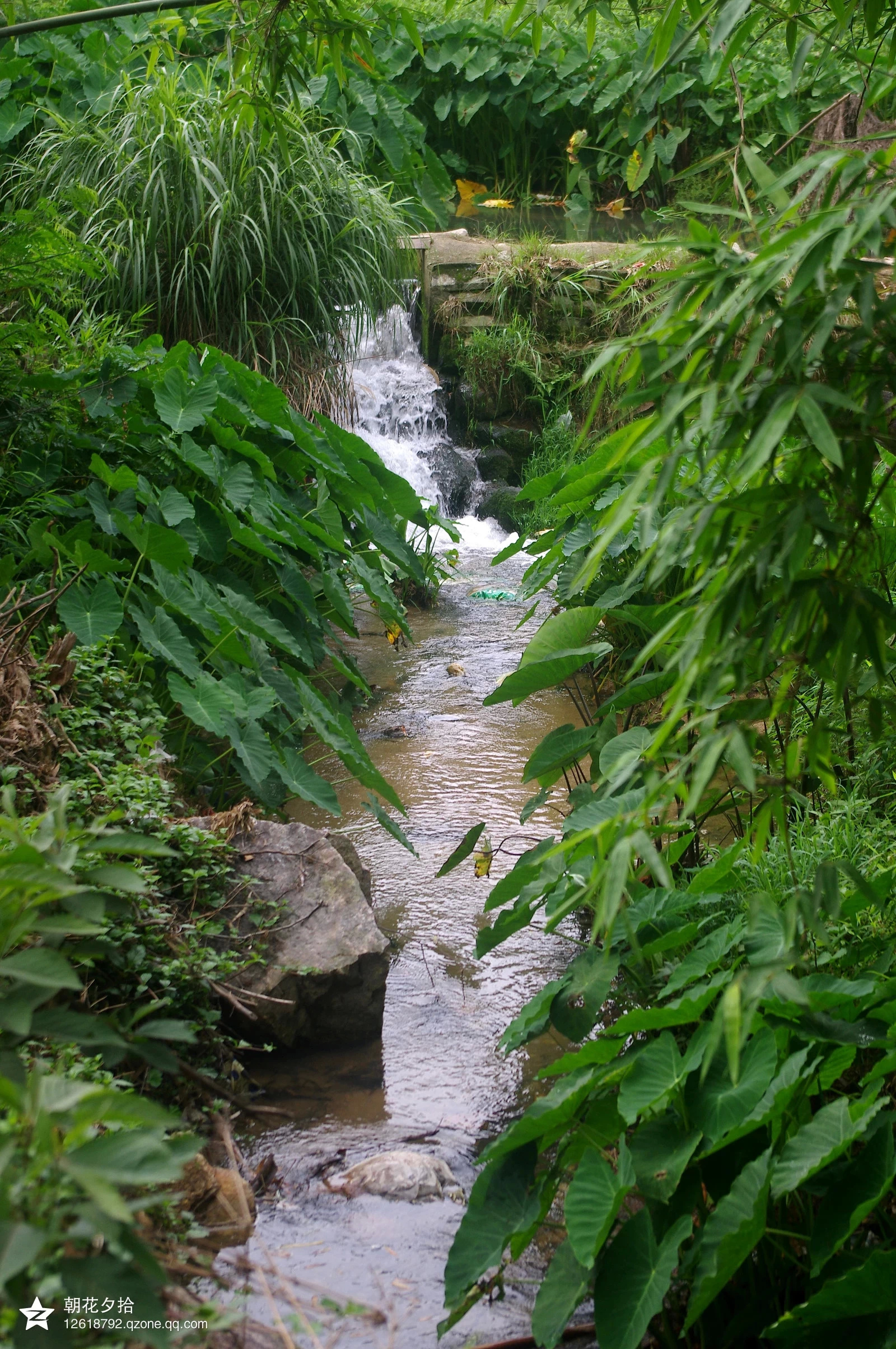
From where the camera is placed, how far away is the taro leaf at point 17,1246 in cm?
76

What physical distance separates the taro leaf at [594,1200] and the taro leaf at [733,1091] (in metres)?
0.12

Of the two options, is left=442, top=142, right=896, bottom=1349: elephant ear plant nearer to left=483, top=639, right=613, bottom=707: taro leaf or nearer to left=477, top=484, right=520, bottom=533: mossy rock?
left=483, top=639, right=613, bottom=707: taro leaf

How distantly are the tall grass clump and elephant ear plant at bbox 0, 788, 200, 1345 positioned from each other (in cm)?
445

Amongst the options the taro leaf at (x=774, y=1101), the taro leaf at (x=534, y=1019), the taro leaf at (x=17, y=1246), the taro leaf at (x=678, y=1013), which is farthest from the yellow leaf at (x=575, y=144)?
the taro leaf at (x=17, y=1246)

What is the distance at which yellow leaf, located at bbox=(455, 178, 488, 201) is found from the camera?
37.2 ft

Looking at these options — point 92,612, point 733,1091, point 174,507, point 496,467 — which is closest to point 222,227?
point 174,507

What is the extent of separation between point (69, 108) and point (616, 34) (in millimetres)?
7525

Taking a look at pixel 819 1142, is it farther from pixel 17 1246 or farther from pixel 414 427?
pixel 414 427

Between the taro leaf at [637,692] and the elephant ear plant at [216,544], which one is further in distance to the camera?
the elephant ear plant at [216,544]

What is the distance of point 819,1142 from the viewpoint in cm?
135

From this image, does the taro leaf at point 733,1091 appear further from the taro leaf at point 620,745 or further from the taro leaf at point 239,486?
the taro leaf at point 239,486

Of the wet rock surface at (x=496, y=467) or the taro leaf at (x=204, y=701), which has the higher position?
the wet rock surface at (x=496, y=467)

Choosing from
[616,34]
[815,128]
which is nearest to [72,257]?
[815,128]

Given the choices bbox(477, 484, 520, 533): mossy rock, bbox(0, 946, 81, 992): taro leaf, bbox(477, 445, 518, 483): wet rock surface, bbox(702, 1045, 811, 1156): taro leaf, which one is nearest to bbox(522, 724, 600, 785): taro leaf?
bbox(702, 1045, 811, 1156): taro leaf
